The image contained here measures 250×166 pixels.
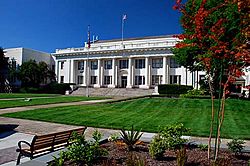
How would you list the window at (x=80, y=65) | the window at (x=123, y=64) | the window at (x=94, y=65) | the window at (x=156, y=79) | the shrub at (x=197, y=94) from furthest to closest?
the window at (x=80, y=65)
the window at (x=94, y=65)
the window at (x=123, y=64)
the window at (x=156, y=79)
the shrub at (x=197, y=94)

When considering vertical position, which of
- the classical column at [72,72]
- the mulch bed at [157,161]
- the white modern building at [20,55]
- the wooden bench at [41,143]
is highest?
the white modern building at [20,55]

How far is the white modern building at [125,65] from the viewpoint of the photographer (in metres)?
56.2

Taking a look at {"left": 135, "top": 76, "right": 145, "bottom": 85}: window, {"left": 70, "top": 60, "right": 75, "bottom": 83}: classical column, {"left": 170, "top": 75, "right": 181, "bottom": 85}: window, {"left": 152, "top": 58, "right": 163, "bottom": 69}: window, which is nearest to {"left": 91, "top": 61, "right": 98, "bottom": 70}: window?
{"left": 70, "top": 60, "right": 75, "bottom": 83}: classical column

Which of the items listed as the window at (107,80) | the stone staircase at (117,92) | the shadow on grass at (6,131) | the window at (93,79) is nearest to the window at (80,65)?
the window at (93,79)

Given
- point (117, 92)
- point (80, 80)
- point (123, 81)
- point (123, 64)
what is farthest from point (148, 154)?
point (80, 80)

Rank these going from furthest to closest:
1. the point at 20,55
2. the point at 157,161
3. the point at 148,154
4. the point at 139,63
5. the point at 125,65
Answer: the point at 20,55, the point at 125,65, the point at 139,63, the point at 148,154, the point at 157,161

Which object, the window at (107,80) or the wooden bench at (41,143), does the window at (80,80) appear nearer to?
the window at (107,80)

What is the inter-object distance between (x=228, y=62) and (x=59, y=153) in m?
5.24

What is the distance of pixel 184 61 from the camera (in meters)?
34.2

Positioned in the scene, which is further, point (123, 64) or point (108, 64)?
point (108, 64)

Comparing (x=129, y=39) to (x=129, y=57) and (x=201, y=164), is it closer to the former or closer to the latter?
(x=129, y=57)

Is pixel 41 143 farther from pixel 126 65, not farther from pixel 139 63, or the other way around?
pixel 126 65

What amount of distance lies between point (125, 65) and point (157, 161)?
2229 inches

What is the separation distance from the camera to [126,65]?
6281 cm
